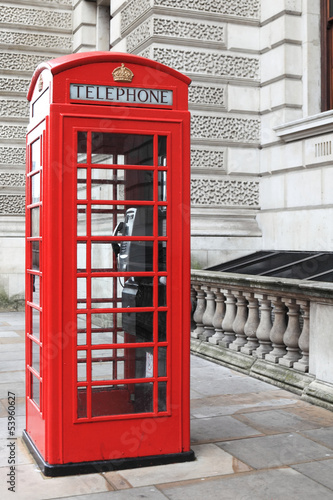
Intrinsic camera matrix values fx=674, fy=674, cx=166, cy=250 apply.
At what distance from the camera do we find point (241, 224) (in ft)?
31.4

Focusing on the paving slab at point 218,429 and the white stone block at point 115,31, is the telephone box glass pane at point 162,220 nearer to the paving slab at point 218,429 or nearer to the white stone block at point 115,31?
the paving slab at point 218,429

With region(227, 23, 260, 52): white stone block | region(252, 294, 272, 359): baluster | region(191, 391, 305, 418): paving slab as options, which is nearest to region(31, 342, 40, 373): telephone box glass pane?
region(191, 391, 305, 418): paving slab

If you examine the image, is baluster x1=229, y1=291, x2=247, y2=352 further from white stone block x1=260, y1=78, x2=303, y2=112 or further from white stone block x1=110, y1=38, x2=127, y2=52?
white stone block x1=110, y1=38, x2=127, y2=52

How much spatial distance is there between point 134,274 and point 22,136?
999 centimetres

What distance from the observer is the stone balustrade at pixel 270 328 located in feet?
18.3

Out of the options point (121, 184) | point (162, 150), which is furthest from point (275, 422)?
point (162, 150)

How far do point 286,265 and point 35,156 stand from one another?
4.49m

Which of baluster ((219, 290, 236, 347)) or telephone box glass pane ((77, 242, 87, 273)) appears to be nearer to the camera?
telephone box glass pane ((77, 242, 87, 273))

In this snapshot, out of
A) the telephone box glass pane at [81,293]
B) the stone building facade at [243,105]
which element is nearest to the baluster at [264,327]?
the stone building facade at [243,105]

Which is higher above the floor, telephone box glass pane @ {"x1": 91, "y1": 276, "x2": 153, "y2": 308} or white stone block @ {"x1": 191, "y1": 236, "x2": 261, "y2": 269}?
white stone block @ {"x1": 191, "y1": 236, "x2": 261, "y2": 269}

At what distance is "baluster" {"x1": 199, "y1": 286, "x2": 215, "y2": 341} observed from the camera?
25.3 ft

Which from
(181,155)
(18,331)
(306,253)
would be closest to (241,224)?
(306,253)

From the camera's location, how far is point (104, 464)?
3.89 metres

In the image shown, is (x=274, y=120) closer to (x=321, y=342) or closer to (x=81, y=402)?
(x=321, y=342)
